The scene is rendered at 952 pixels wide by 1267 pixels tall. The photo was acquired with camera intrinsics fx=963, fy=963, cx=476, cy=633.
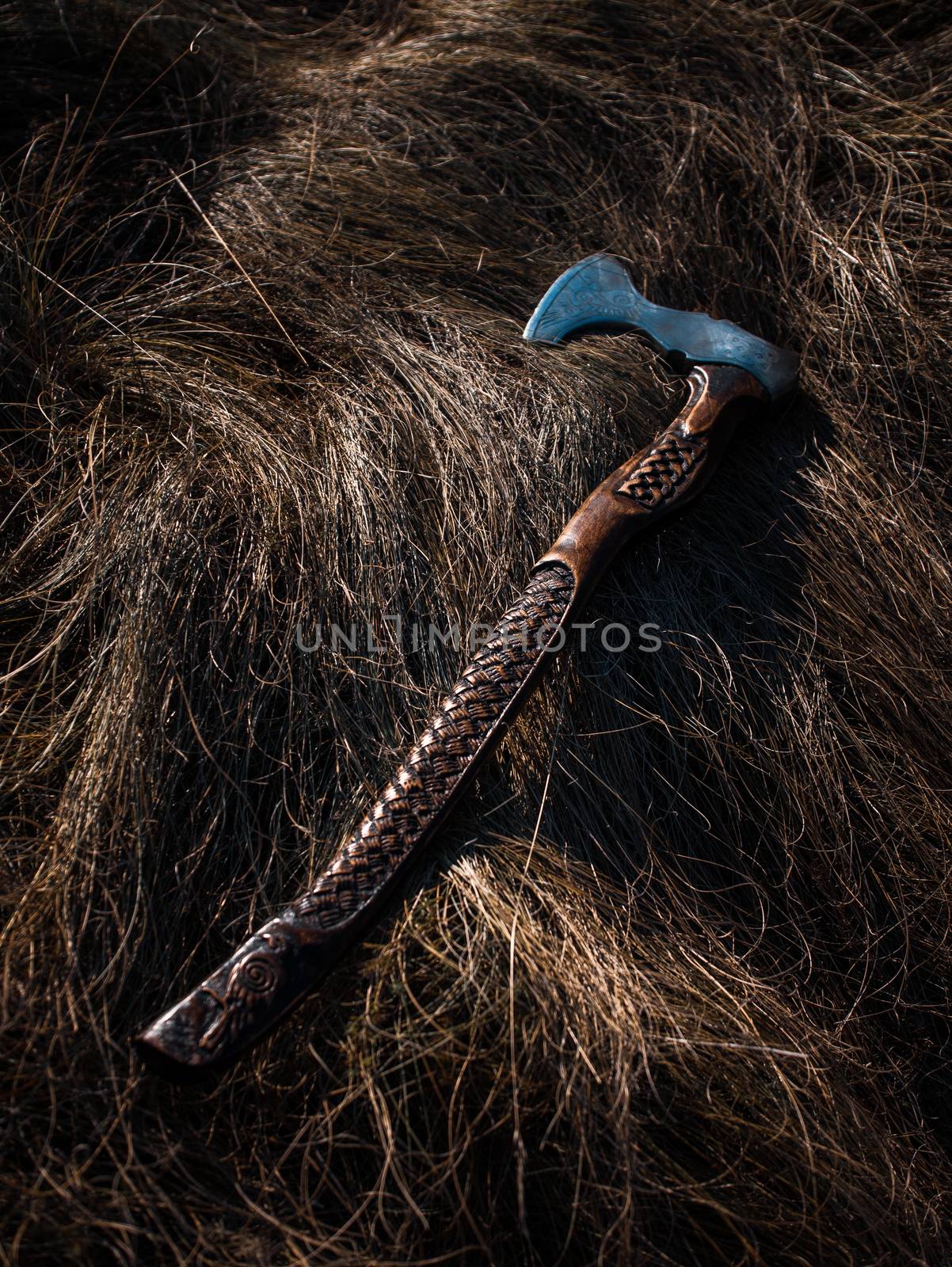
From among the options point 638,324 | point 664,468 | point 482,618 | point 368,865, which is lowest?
point 368,865

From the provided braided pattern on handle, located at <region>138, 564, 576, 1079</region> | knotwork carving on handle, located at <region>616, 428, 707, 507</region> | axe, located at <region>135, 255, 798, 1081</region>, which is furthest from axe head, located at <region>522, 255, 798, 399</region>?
braided pattern on handle, located at <region>138, 564, 576, 1079</region>

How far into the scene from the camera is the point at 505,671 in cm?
166

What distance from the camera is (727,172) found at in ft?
7.79

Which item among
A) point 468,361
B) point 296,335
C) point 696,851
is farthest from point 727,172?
point 696,851

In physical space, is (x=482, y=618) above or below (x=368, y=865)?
above

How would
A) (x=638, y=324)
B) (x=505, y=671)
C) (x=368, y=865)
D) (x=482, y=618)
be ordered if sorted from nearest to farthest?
(x=368, y=865) → (x=505, y=671) → (x=482, y=618) → (x=638, y=324)

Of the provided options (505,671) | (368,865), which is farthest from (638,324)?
(368,865)

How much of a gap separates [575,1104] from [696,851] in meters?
0.51

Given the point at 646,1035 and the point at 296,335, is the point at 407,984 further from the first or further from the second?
the point at 296,335

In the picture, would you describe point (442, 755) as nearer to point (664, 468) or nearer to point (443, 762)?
point (443, 762)

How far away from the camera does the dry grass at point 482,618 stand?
139cm

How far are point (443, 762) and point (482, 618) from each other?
335mm

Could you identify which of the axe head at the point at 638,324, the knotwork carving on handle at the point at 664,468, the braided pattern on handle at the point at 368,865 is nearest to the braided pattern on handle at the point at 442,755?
the braided pattern on handle at the point at 368,865

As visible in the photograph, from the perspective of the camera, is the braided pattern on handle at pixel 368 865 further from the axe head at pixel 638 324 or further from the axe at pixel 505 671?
the axe head at pixel 638 324
